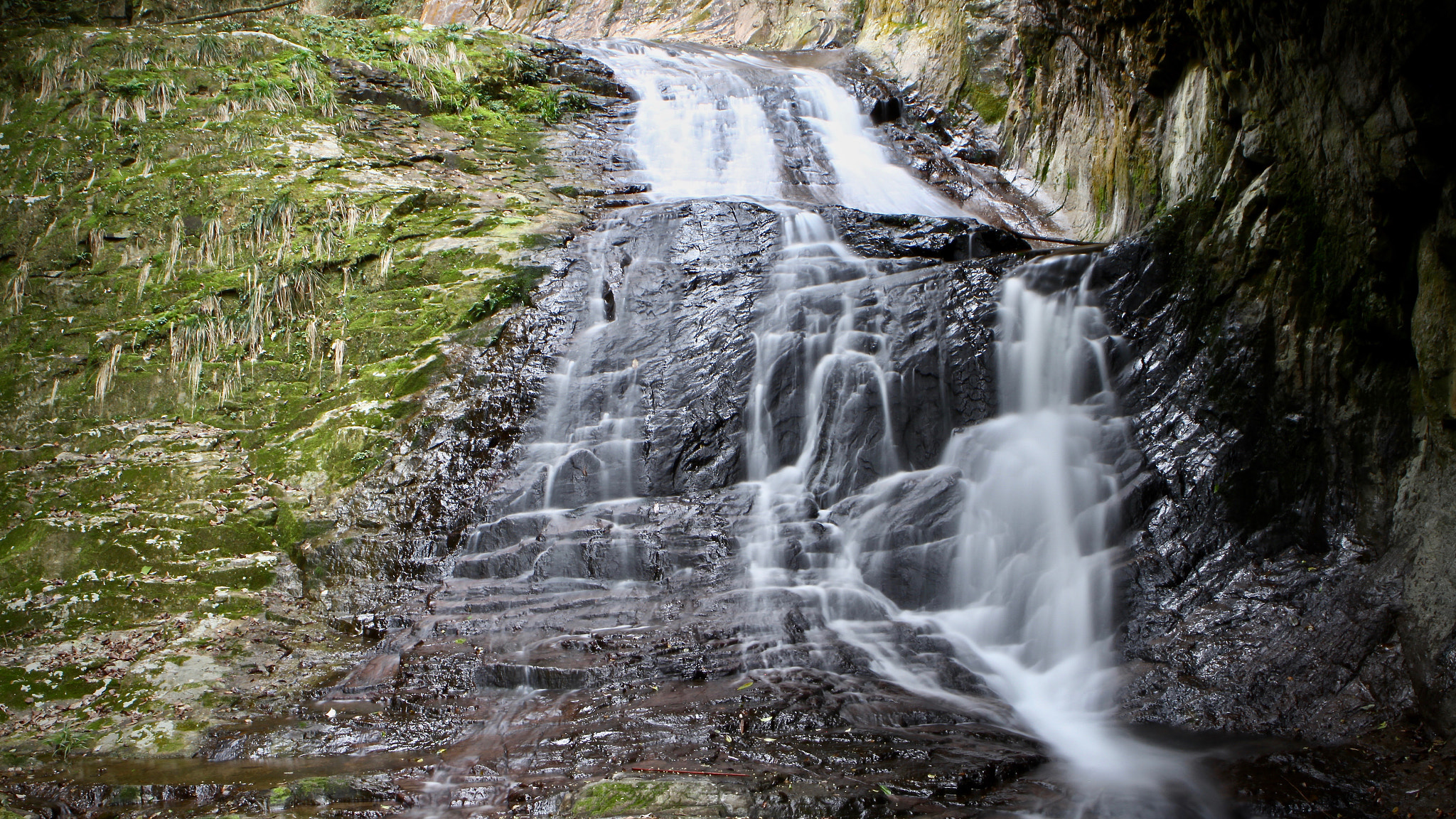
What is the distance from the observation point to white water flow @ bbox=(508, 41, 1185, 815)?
5.15 meters

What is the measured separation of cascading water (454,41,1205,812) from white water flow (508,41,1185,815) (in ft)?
0.05

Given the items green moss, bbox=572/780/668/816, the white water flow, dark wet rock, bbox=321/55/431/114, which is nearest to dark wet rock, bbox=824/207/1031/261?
the white water flow

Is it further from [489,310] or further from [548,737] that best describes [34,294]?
[548,737]

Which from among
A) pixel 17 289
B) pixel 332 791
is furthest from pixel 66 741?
pixel 17 289

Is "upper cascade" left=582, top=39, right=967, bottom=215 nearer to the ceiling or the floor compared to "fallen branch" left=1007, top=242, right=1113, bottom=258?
nearer to the ceiling

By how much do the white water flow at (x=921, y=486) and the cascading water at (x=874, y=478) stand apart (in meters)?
0.02

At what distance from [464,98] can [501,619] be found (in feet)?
31.0

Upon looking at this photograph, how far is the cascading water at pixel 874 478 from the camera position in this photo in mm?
5270

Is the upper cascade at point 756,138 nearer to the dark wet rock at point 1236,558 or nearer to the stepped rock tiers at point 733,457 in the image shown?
the stepped rock tiers at point 733,457

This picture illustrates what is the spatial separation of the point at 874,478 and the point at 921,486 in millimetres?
389

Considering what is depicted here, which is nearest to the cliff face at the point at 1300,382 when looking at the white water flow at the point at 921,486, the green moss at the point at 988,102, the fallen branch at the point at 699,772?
the white water flow at the point at 921,486

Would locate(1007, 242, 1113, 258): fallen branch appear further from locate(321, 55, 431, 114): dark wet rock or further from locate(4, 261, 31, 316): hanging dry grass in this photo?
locate(4, 261, 31, 316): hanging dry grass

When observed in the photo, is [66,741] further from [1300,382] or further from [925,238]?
[925,238]

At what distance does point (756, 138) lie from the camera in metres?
12.6
